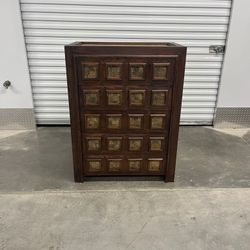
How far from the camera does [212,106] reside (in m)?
3.98

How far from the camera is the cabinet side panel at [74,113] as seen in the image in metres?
2.14

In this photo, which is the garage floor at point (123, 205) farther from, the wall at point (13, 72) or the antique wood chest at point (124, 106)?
the wall at point (13, 72)

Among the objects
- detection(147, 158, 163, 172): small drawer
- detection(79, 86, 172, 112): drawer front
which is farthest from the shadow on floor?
detection(79, 86, 172, 112): drawer front

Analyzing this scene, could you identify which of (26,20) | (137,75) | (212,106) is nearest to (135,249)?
(137,75)

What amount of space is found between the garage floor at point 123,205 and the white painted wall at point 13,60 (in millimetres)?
817

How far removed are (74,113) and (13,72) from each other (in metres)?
1.77

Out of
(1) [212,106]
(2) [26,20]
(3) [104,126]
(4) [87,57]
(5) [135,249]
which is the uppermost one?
(2) [26,20]

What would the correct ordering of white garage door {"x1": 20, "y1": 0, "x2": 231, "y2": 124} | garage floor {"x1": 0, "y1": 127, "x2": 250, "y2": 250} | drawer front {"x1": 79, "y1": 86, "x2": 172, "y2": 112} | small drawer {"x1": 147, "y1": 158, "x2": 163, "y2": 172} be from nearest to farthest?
garage floor {"x1": 0, "y1": 127, "x2": 250, "y2": 250}, drawer front {"x1": 79, "y1": 86, "x2": 172, "y2": 112}, small drawer {"x1": 147, "y1": 158, "x2": 163, "y2": 172}, white garage door {"x1": 20, "y1": 0, "x2": 231, "y2": 124}

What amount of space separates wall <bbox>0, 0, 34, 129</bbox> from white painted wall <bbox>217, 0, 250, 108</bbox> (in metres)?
2.74

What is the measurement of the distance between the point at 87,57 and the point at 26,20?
6.06 feet

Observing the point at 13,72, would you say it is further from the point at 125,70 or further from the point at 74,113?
the point at 125,70

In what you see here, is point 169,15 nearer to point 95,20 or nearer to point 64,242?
point 95,20

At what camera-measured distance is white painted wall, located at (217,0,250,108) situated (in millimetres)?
3484

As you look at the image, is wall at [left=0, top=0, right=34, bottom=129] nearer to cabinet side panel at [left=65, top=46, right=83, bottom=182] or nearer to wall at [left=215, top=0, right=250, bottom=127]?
cabinet side panel at [left=65, top=46, right=83, bottom=182]
